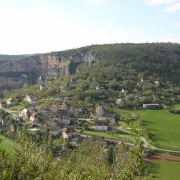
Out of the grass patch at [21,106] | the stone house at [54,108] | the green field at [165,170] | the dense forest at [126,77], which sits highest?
the dense forest at [126,77]

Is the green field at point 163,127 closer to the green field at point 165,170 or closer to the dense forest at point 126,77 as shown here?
the green field at point 165,170

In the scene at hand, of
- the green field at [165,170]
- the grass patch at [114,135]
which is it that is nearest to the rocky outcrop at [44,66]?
the grass patch at [114,135]

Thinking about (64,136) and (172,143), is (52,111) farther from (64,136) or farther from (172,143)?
(172,143)

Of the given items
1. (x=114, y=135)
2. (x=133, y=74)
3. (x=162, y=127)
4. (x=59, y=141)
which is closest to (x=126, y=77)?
(x=133, y=74)

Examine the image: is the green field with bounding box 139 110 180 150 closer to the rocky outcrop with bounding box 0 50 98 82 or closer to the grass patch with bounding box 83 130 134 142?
the grass patch with bounding box 83 130 134 142

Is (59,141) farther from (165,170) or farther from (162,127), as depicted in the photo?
(162,127)
